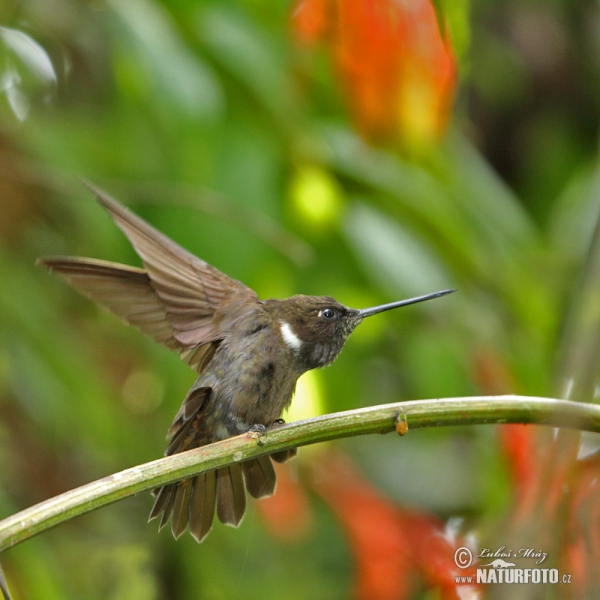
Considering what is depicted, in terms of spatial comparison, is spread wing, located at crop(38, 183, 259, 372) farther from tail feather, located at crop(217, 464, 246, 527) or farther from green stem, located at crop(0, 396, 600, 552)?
green stem, located at crop(0, 396, 600, 552)

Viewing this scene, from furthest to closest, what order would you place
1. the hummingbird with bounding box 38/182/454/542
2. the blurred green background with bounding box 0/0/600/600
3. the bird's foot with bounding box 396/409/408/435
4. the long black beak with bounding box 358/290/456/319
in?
the blurred green background with bounding box 0/0/600/600 < the hummingbird with bounding box 38/182/454/542 < the long black beak with bounding box 358/290/456/319 < the bird's foot with bounding box 396/409/408/435

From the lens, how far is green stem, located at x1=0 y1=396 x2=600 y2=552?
1.55 m

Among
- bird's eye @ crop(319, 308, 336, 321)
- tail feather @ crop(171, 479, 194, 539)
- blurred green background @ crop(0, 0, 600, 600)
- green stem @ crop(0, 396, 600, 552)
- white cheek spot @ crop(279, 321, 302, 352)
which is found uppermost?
blurred green background @ crop(0, 0, 600, 600)

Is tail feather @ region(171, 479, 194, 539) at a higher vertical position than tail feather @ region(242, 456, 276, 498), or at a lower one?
lower

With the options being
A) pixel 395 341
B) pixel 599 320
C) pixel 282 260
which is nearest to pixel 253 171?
pixel 282 260

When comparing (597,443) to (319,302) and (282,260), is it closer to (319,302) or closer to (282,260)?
(319,302)

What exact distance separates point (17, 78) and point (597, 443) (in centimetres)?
321

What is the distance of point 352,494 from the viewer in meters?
4.43

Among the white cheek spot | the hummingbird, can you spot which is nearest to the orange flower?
the hummingbird

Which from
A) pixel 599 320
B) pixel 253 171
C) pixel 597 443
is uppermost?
pixel 253 171

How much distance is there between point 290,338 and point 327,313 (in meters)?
0.14

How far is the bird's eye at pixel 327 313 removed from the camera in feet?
9.17

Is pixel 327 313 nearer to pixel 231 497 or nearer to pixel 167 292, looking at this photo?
pixel 167 292

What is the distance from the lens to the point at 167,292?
284cm
